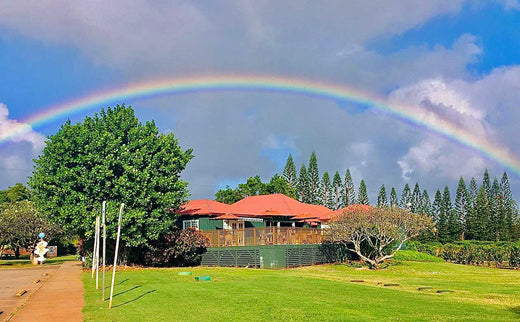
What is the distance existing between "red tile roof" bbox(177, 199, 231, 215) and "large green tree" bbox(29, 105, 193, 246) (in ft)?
31.9

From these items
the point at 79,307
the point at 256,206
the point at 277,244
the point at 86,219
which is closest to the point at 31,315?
the point at 79,307

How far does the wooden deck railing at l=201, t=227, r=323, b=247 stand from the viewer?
3095 centimetres

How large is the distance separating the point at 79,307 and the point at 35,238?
1336 inches

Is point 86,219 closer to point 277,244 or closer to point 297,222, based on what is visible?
point 277,244

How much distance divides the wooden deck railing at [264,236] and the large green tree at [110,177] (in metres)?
4.41

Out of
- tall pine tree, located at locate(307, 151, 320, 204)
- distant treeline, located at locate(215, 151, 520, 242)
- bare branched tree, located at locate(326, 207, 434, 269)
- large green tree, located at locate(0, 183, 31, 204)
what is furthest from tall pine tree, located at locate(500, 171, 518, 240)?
large green tree, located at locate(0, 183, 31, 204)

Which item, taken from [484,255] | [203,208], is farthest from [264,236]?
[484,255]

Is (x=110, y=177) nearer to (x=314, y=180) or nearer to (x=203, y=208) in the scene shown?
(x=203, y=208)

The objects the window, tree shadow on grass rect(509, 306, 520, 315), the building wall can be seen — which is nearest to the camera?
tree shadow on grass rect(509, 306, 520, 315)

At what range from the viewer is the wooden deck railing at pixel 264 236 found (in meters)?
31.0

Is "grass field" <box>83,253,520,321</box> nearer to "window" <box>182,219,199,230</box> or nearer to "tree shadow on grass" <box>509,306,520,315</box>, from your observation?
"tree shadow on grass" <box>509,306,520,315</box>

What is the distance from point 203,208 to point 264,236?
11341 mm

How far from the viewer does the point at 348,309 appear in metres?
11.8

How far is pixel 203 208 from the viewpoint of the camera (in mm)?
41156
